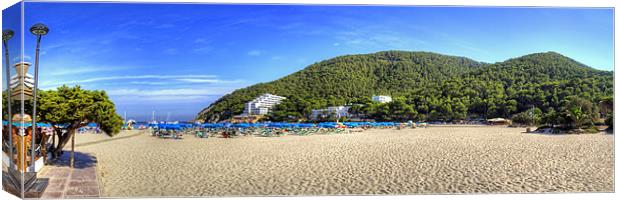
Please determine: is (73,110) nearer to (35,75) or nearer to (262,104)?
(35,75)

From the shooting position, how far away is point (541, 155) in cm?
439

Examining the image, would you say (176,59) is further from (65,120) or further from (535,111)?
(535,111)

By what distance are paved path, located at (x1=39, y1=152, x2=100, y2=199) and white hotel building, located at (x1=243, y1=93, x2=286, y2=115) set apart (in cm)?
166

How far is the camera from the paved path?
11.7 ft

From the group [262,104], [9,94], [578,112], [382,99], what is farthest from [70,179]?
[578,112]

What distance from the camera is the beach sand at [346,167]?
398cm

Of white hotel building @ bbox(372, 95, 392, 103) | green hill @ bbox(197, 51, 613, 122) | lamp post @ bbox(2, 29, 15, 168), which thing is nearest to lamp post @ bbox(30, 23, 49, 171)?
lamp post @ bbox(2, 29, 15, 168)

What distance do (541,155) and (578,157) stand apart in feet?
1.39

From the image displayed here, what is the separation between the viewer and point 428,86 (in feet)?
19.1

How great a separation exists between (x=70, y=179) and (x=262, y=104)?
2181 millimetres

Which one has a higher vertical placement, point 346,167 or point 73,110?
point 73,110

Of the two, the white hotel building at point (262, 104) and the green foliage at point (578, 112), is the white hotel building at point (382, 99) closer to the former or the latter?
the white hotel building at point (262, 104)

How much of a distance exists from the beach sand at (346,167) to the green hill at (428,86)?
0.51 meters

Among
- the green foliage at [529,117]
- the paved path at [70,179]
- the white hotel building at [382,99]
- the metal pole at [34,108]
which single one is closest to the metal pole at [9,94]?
the metal pole at [34,108]
